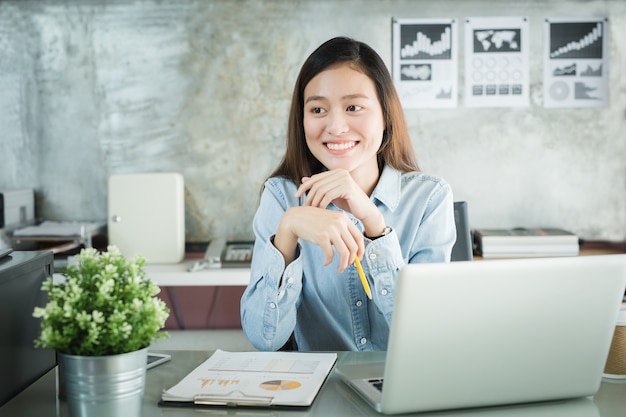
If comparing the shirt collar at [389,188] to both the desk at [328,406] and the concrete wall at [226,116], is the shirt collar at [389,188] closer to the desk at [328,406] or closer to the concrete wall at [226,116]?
the desk at [328,406]

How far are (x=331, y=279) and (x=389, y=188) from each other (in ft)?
0.92

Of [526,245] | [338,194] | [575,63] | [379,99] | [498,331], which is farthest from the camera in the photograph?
[575,63]

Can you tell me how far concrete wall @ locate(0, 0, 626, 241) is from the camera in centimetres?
310

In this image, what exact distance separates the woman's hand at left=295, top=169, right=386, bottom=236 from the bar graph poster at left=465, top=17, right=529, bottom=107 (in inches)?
71.1

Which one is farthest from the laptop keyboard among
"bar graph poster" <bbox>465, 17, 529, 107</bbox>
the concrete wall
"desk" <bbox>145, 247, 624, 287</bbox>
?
"bar graph poster" <bbox>465, 17, 529, 107</bbox>

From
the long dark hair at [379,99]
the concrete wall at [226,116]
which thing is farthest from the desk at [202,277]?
the long dark hair at [379,99]

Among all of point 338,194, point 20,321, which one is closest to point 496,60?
point 338,194

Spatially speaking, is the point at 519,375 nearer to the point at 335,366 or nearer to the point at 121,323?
the point at 335,366

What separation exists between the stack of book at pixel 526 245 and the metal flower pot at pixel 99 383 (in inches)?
85.2

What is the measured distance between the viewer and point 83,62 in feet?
10.3

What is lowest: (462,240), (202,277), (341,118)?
(202,277)

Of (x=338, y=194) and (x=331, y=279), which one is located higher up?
(x=338, y=194)

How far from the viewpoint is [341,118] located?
1675 millimetres

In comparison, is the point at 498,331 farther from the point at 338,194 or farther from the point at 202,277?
the point at 202,277
